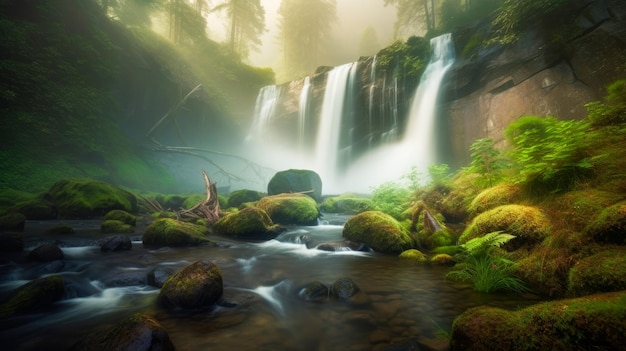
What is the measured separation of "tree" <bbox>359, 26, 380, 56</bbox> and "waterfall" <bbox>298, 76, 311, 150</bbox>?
2928 cm

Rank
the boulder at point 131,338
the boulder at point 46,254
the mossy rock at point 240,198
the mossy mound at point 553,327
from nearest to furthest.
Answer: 1. the mossy mound at point 553,327
2. the boulder at point 131,338
3. the boulder at point 46,254
4. the mossy rock at point 240,198

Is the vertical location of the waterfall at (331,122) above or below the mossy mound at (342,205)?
above

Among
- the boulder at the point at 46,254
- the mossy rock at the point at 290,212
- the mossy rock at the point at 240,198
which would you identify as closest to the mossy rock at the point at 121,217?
the boulder at the point at 46,254

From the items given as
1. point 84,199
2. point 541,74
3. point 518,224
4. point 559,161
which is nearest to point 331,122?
point 541,74

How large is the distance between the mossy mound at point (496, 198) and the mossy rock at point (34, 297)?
26.3 ft

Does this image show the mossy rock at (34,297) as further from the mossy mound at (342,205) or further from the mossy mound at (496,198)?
the mossy mound at (342,205)

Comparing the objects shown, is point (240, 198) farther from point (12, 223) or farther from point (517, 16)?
point (517, 16)

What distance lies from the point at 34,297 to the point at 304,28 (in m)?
51.2

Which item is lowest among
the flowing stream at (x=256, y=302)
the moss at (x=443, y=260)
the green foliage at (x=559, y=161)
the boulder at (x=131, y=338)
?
the flowing stream at (x=256, y=302)

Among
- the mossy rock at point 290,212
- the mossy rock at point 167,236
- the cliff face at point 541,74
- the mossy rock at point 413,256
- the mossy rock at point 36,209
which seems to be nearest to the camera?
the mossy rock at point 413,256

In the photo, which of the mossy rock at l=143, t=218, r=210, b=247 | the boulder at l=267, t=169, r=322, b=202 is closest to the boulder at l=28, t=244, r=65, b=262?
the mossy rock at l=143, t=218, r=210, b=247

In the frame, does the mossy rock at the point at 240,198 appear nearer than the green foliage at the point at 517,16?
No

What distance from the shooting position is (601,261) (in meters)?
2.88

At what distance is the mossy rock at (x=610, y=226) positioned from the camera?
10.1 feet
